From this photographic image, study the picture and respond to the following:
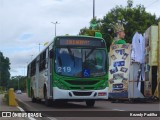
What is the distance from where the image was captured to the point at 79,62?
2152 cm

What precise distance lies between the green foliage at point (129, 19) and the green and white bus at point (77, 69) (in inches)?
1536

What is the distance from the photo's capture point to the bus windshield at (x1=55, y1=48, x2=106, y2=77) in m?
21.4

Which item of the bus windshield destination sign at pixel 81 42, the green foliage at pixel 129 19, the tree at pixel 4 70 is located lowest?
the tree at pixel 4 70

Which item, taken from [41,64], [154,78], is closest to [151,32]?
[154,78]

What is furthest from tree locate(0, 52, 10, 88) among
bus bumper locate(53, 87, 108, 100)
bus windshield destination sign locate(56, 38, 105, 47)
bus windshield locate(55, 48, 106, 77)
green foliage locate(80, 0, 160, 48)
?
bus bumper locate(53, 87, 108, 100)

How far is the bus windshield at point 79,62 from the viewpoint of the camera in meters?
21.4

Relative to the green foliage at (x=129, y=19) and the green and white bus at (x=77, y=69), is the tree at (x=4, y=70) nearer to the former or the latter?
the green foliage at (x=129, y=19)

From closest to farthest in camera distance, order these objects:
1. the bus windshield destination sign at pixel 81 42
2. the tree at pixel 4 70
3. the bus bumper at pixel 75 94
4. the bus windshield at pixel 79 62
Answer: the bus bumper at pixel 75 94 → the bus windshield at pixel 79 62 → the bus windshield destination sign at pixel 81 42 → the tree at pixel 4 70

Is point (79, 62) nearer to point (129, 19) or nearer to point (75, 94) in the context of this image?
point (75, 94)

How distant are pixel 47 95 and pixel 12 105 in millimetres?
3212

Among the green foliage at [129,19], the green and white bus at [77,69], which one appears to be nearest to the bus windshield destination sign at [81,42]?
the green and white bus at [77,69]

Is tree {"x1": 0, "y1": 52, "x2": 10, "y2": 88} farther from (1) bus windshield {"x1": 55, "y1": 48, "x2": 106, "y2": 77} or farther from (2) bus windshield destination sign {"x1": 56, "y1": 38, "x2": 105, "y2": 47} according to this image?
(1) bus windshield {"x1": 55, "y1": 48, "x2": 106, "y2": 77}

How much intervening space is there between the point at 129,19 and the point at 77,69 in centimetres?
4191

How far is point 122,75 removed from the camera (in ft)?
108
